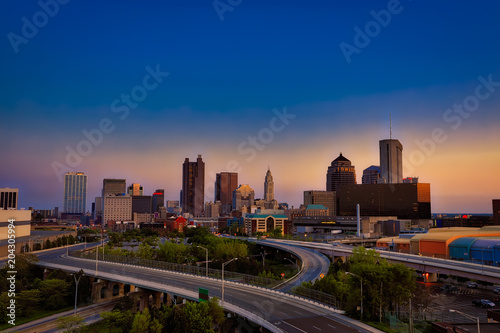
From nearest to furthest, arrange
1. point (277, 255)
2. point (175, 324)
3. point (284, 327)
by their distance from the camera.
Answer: point (284, 327) → point (175, 324) → point (277, 255)

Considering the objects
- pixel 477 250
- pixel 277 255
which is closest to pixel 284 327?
pixel 477 250

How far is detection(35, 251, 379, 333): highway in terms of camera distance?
39.6 meters

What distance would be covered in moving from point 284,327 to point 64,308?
159 ft

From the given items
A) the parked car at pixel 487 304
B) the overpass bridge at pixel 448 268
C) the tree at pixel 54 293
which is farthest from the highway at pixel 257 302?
the overpass bridge at pixel 448 268

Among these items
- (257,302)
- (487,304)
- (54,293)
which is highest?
(257,302)

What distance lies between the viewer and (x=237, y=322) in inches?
2080

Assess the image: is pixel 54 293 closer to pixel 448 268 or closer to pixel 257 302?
pixel 257 302

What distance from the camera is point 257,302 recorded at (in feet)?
163

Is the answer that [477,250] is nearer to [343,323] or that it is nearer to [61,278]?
[343,323]

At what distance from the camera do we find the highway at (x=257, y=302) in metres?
39.6

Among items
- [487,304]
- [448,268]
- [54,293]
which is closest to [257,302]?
[487,304]

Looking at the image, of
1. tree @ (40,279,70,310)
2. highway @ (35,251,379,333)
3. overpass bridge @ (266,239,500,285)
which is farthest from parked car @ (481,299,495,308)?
tree @ (40,279,70,310)

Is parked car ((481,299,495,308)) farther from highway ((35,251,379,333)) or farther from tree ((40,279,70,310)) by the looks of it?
tree ((40,279,70,310))

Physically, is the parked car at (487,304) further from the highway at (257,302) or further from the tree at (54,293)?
the tree at (54,293)
